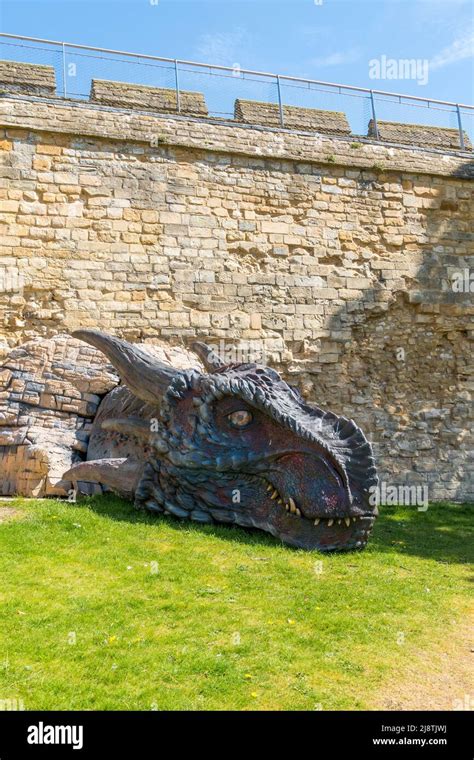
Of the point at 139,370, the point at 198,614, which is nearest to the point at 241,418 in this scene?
the point at 139,370

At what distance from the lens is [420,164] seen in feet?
40.6

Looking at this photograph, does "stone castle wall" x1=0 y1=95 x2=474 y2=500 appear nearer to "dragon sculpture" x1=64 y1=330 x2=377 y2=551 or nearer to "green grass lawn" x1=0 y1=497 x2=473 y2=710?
"dragon sculpture" x1=64 y1=330 x2=377 y2=551

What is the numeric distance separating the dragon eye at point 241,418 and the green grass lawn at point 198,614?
0.92 metres

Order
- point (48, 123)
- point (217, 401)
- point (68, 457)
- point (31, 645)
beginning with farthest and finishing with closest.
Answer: point (48, 123) < point (68, 457) < point (217, 401) < point (31, 645)

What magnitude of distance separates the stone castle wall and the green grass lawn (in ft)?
16.1

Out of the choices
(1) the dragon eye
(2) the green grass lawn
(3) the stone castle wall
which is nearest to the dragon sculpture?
(1) the dragon eye

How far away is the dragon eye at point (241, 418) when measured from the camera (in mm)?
5641

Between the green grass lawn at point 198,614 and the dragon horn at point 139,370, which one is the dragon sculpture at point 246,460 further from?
the green grass lawn at point 198,614

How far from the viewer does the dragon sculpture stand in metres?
5.25

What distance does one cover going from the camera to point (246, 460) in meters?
5.47

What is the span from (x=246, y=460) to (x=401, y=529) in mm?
3294

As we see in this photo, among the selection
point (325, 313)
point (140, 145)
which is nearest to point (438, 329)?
point (325, 313)
